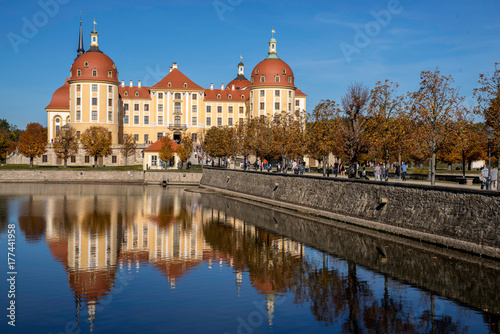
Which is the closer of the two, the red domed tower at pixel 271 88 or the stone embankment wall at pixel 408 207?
the stone embankment wall at pixel 408 207

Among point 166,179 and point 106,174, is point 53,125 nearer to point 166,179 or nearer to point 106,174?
point 106,174

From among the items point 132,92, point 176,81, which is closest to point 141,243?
point 176,81

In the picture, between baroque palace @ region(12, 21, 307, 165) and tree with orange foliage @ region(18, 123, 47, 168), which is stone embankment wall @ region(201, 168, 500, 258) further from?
baroque palace @ region(12, 21, 307, 165)

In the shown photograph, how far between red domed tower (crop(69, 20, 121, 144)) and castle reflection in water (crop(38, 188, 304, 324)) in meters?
55.8

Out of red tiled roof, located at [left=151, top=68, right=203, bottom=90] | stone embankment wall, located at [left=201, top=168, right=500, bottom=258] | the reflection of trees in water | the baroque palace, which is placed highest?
red tiled roof, located at [left=151, top=68, right=203, bottom=90]

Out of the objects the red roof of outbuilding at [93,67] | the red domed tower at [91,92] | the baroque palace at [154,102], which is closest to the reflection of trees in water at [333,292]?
the baroque palace at [154,102]

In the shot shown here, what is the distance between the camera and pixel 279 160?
306 ft

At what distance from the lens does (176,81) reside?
114 meters

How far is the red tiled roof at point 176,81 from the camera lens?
370 ft

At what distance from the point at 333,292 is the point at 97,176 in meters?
67.8

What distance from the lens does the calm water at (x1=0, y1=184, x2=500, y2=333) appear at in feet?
49.7

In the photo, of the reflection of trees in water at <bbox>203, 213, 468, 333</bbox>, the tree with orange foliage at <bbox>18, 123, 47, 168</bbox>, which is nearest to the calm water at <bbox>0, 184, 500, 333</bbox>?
the reflection of trees in water at <bbox>203, 213, 468, 333</bbox>

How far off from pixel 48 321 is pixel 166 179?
208 feet

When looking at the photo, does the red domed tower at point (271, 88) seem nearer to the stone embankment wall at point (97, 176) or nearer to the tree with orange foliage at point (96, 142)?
the tree with orange foliage at point (96, 142)
